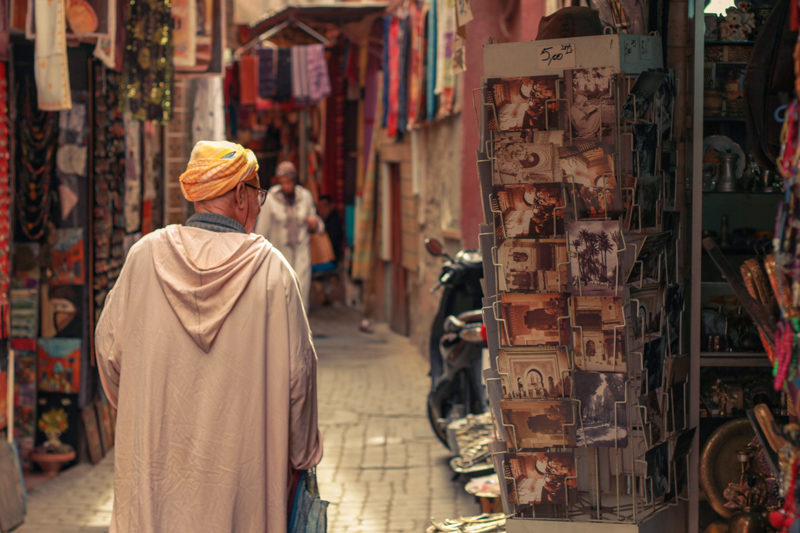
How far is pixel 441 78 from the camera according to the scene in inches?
487

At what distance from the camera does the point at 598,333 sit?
15.4ft

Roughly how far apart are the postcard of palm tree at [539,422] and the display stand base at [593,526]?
1.02 feet

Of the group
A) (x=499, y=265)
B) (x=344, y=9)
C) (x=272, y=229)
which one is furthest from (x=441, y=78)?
(x=499, y=265)

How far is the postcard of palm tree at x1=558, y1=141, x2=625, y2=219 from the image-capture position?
4.63 meters

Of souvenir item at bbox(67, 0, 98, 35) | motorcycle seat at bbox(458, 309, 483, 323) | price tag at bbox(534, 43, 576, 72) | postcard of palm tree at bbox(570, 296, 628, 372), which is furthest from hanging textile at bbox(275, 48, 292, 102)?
postcard of palm tree at bbox(570, 296, 628, 372)

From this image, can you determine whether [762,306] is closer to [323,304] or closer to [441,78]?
[441,78]

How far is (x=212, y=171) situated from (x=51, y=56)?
276 cm

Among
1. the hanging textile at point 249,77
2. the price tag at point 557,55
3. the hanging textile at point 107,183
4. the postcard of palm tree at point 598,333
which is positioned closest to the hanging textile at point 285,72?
the hanging textile at point 249,77

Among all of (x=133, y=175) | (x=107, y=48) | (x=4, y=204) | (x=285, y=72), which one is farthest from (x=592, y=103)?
(x=285, y=72)

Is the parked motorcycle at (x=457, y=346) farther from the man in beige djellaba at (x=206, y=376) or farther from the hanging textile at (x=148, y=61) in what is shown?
the man in beige djellaba at (x=206, y=376)

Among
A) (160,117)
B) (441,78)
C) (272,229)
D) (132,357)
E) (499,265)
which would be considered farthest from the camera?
(272,229)

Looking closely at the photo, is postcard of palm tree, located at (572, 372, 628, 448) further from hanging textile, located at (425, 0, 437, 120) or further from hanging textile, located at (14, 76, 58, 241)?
hanging textile, located at (425, 0, 437, 120)

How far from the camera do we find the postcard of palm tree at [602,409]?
186 inches

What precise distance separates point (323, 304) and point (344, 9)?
563 cm
